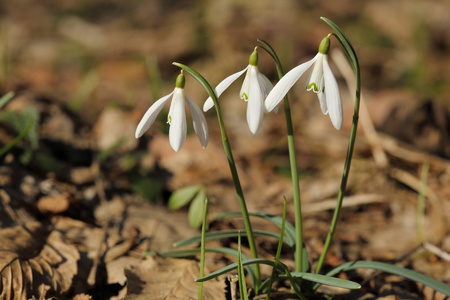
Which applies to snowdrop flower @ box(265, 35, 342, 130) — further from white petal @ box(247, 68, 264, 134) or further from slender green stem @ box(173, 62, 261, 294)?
→ slender green stem @ box(173, 62, 261, 294)

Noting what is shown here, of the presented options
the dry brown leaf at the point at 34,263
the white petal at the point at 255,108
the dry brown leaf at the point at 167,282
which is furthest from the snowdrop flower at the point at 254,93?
the dry brown leaf at the point at 34,263

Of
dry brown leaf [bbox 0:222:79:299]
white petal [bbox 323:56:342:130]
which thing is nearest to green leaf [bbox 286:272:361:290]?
white petal [bbox 323:56:342:130]

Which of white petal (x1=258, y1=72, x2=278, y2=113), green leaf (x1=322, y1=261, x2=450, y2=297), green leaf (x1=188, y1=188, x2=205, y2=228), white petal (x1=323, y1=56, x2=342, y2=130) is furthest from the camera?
green leaf (x1=188, y1=188, x2=205, y2=228)

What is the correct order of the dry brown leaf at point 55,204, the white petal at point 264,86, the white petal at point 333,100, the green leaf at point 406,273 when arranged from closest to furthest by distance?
1. the white petal at point 333,100
2. the white petal at point 264,86
3. the green leaf at point 406,273
4. the dry brown leaf at point 55,204

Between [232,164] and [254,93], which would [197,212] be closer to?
[232,164]

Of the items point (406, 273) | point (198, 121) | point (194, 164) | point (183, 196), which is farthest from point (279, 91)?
point (194, 164)

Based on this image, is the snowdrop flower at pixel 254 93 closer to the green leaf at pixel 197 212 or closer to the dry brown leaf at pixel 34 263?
the green leaf at pixel 197 212
